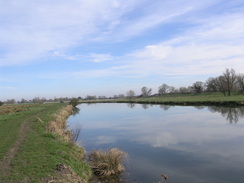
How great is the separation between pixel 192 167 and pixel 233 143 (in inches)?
214

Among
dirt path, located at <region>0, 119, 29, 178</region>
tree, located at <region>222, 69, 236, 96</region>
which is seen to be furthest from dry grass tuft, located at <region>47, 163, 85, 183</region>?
tree, located at <region>222, 69, 236, 96</region>

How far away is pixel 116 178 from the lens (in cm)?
901

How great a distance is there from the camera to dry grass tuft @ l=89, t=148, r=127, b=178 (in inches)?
368

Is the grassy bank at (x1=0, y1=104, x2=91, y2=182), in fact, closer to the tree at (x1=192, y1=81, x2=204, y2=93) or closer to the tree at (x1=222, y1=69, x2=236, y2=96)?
the tree at (x1=222, y1=69, x2=236, y2=96)

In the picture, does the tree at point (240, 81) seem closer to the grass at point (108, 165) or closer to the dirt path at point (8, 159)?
the grass at point (108, 165)

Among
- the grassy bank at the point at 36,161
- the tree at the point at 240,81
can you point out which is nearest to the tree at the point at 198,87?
the tree at the point at 240,81

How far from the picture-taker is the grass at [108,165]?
30.4 ft

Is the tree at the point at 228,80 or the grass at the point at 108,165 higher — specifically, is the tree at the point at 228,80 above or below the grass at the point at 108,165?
above

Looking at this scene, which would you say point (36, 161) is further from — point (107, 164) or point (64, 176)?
point (107, 164)

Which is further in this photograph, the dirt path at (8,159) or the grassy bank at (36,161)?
the dirt path at (8,159)

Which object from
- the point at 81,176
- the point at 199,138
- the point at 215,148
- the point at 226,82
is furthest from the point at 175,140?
the point at 226,82

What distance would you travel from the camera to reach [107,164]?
9539mm

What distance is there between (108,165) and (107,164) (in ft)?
0.20

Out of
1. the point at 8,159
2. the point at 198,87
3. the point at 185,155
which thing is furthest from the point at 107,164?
the point at 198,87
